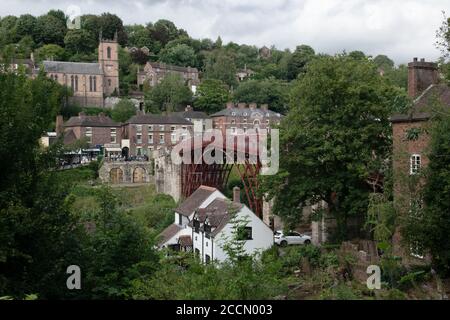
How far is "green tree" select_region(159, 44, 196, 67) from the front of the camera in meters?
116

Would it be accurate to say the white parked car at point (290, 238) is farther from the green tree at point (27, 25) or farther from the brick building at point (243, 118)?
the green tree at point (27, 25)

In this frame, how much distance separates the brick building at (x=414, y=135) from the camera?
61.9ft

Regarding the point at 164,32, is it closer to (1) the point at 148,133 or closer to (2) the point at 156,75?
(2) the point at 156,75

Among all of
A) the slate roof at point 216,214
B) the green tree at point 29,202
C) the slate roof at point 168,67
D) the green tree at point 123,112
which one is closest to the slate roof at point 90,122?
the green tree at point 123,112

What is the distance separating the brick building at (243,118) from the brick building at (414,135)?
49856 millimetres

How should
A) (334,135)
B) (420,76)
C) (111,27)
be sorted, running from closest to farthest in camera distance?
(420,76)
(334,135)
(111,27)

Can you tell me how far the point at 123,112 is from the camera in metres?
76.2

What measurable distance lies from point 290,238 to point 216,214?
585cm

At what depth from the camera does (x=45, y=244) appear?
37.2 ft

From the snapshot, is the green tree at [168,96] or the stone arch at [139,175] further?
the green tree at [168,96]

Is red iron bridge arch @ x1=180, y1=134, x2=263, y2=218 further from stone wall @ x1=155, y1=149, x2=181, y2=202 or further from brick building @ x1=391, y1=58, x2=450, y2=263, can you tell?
brick building @ x1=391, y1=58, x2=450, y2=263

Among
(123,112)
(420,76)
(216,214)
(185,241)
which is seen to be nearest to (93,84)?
(123,112)

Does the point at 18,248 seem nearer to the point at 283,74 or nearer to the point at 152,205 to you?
the point at 152,205
